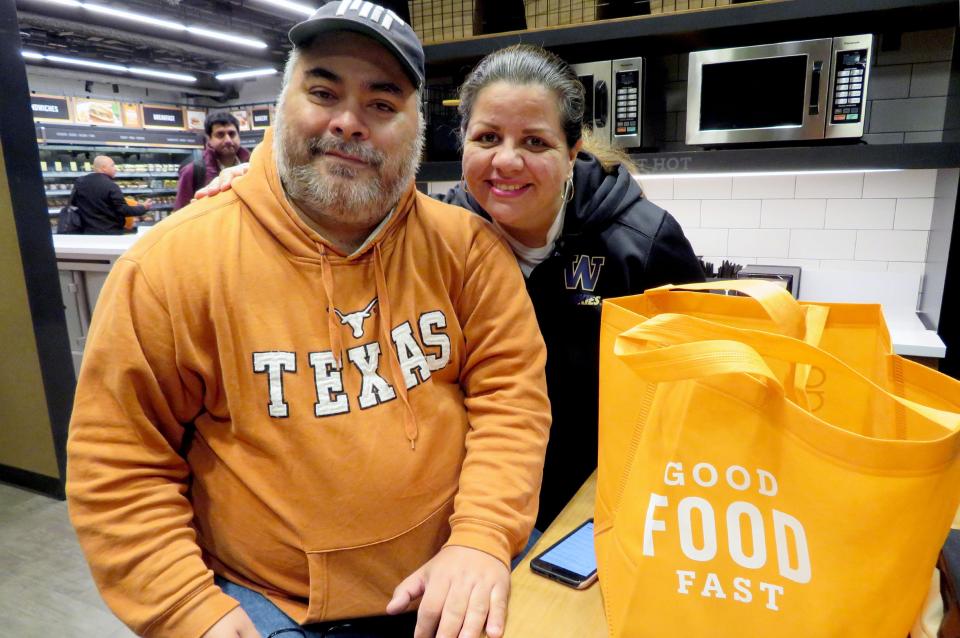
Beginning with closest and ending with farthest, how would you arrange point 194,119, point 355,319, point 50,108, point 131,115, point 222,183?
point 355,319 < point 222,183 < point 50,108 < point 131,115 < point 194,119

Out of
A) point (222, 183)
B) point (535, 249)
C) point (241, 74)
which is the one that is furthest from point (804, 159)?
point (241, 74)

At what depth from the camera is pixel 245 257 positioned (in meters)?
1.03

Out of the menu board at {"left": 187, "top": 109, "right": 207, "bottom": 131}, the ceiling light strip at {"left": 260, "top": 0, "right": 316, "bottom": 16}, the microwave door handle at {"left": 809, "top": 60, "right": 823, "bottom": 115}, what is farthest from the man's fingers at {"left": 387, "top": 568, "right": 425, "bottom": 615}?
the menu board at {"left": 187, "top": 109, "right": 207, "bottom": 131}

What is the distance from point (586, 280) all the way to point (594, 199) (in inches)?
8.0

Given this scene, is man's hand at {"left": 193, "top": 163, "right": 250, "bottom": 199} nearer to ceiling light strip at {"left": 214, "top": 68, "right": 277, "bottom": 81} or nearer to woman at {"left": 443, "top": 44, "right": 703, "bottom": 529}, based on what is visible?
woman at {"left": 443, "top": 44, "right": 703, "bottom": 529}

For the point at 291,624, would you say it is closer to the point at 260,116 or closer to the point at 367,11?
the point at 367,11

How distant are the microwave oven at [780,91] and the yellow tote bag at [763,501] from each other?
1.80 meters

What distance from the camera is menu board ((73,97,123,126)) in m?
A: 11.1

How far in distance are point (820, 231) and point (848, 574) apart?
2403 mm

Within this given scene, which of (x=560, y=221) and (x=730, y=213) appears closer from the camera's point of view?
(x=560, y=221)

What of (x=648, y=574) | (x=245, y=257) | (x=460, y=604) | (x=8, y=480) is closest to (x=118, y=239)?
(x=8, y=480)

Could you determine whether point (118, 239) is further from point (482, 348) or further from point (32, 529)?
point (482, 348)

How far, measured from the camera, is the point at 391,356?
42.6 inches

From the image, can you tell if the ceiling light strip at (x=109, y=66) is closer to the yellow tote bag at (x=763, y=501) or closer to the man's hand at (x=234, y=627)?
the man's hand at (x=234, y=627)
